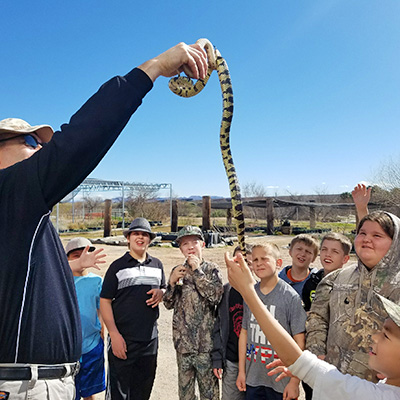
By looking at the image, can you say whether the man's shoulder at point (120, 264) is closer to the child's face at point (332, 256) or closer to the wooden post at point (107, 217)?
the child's face at point (332, 256)

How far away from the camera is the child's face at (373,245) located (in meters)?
2.33

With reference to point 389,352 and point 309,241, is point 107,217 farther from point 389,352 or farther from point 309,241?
point 389,352

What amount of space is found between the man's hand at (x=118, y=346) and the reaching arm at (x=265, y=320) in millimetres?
2093

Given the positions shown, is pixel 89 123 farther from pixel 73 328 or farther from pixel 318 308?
pixel 318 308

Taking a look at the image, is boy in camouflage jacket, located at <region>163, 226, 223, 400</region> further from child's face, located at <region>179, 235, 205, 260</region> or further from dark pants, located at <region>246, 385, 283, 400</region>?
dark pants, located at <region>246, 385, 283, 400</region>

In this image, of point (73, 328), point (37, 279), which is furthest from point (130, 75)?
point (73, 328)

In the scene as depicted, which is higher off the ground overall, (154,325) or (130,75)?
(130,75)

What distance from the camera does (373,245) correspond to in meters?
2.35

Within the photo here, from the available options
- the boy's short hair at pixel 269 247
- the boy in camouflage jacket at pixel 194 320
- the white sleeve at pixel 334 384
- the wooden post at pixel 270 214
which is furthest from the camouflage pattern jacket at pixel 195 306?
the wooden post at pixel 270 214

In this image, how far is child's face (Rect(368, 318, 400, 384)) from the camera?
1.52 metres

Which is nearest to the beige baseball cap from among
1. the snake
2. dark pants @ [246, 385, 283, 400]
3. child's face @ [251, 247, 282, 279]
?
the snake

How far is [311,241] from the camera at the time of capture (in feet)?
12.7

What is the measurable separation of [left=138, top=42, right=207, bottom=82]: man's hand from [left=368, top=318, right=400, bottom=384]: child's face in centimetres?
147

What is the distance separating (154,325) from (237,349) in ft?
2.99
